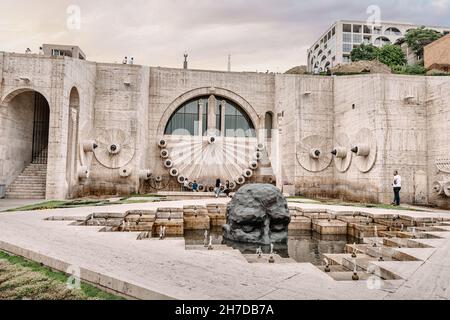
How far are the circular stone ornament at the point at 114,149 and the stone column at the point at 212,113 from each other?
193 inches

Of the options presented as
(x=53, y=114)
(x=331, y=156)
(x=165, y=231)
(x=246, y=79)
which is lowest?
(x=165, y=231)

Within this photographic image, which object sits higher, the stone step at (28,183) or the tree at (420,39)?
the tree at (420,39)

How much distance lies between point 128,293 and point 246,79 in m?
16.6

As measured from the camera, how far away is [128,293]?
9.23ft

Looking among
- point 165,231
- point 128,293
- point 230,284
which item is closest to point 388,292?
point 230,284

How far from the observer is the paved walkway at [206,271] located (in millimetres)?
2768

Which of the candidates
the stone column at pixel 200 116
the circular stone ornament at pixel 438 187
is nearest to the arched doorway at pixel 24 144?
the stone column at pixel 200 116

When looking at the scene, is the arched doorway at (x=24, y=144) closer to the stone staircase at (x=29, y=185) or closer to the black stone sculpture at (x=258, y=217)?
the stone staircase at (x=29, y=185)

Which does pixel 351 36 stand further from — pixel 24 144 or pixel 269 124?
pixel 24 144

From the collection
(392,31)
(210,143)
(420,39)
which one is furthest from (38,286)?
(392,31)

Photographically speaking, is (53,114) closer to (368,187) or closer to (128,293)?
(128,293)

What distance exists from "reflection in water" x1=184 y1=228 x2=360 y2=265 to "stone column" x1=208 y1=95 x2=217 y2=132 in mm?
11139

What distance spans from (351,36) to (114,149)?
45840 mm

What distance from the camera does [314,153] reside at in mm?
16438
